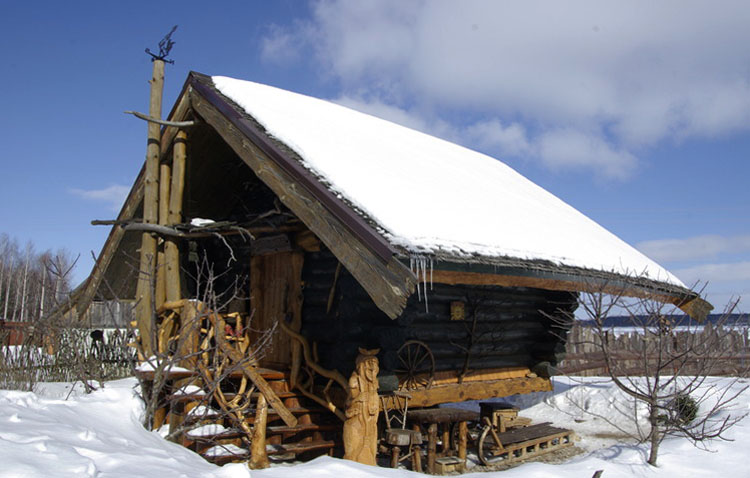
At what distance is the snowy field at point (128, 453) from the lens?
348 cm

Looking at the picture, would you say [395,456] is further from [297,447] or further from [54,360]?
[54,360]

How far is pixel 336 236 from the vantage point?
5.68 metres

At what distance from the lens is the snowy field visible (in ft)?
11.4

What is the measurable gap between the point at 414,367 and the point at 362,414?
5.60ft

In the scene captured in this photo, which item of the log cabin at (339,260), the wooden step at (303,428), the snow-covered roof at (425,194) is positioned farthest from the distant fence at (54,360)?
the snow-covered roof at (425,194)

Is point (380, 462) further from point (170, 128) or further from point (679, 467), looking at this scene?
point (170, 128)

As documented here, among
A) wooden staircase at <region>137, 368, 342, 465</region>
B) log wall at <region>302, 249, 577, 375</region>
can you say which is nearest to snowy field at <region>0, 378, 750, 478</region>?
wooden staircase at <region>137, 368, 342, 465</region>

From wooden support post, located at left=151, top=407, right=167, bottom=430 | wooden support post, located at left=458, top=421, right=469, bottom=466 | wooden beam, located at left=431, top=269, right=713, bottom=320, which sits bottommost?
wooden support post, located at left=458, top=421, right=469, bottom=466

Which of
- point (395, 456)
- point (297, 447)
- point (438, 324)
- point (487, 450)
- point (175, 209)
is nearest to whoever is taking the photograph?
point (297, 447)

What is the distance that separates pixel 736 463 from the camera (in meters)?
6.40

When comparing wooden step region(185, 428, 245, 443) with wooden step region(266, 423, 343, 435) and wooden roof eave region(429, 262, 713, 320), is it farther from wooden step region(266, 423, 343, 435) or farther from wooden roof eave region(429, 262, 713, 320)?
wooden roof eave region(429, 262, 713, 320)

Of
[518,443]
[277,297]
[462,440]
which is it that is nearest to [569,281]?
[462,440]

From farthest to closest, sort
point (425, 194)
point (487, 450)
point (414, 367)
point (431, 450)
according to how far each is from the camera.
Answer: point (487, 450) < point (414, 367) < point (431, 450) < point (425, 194)

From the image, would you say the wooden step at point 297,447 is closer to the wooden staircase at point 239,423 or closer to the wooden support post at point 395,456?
the wooden staircase at point 239,423
